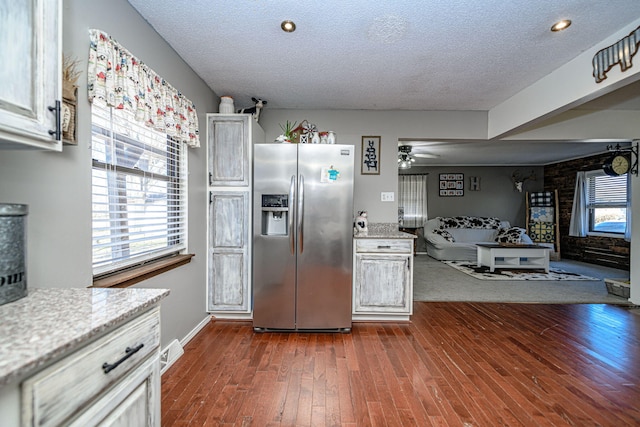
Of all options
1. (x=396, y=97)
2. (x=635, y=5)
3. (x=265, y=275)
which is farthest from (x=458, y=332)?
(x=635, y=5)

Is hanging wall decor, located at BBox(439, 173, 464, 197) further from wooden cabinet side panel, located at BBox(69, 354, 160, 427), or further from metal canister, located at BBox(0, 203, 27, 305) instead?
metal canister, located at BBox(0, 203, 27, 305)

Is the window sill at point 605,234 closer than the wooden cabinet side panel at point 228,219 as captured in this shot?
No

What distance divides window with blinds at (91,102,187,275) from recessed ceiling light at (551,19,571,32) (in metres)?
2.81

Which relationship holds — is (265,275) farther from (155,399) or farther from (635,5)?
(635,5)

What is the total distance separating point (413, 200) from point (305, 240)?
18.9ft

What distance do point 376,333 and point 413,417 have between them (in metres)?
1.17

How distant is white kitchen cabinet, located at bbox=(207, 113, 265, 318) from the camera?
9.67 feet

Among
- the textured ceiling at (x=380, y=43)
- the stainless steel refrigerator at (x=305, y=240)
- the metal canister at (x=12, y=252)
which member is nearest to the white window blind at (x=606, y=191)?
the textured ceiling at (x=380, y=43)

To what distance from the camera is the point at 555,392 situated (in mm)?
1913

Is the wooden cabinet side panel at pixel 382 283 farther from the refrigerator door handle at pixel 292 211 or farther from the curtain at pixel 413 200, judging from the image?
the curtain at pixel 413 200

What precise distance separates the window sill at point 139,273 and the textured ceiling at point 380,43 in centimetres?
164

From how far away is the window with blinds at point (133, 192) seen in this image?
1.65 meters

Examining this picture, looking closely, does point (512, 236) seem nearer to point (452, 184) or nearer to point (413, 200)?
point (452, 184)

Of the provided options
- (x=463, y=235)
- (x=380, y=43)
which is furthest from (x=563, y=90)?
(x=463, y=235)
